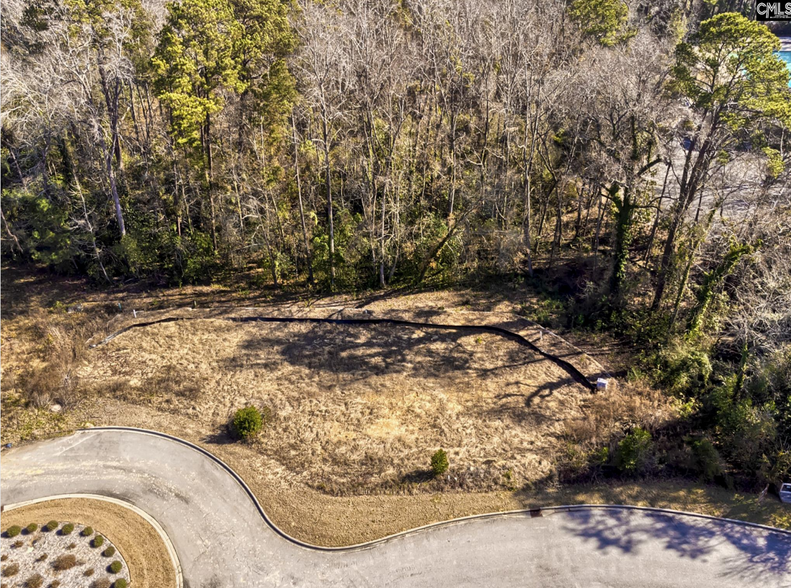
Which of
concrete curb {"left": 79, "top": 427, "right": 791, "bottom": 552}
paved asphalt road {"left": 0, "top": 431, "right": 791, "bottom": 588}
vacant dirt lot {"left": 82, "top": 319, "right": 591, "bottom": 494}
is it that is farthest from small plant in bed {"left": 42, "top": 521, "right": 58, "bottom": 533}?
concrete curb {"left": 79, "top": 427, "right": 791, "bottom": 552}

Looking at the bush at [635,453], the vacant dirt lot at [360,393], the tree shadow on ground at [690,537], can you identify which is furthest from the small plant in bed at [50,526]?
the bush at [635,453]

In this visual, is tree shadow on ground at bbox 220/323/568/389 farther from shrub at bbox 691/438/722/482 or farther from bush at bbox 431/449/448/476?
shrub at bbox 691/438/722/482

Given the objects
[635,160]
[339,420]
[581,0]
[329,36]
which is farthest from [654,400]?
[581,0]

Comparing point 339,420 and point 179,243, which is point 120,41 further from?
point 339,420

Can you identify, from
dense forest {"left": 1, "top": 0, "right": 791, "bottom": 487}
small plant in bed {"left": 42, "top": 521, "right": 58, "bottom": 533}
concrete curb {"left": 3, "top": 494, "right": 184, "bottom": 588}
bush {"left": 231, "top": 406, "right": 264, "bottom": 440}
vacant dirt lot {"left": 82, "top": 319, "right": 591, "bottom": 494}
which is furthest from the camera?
dense forest {"left": 1, "top": 0, "right": 791, "bottom": 487}

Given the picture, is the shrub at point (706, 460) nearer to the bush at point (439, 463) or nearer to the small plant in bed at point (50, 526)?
the bush at point (439, 463)
